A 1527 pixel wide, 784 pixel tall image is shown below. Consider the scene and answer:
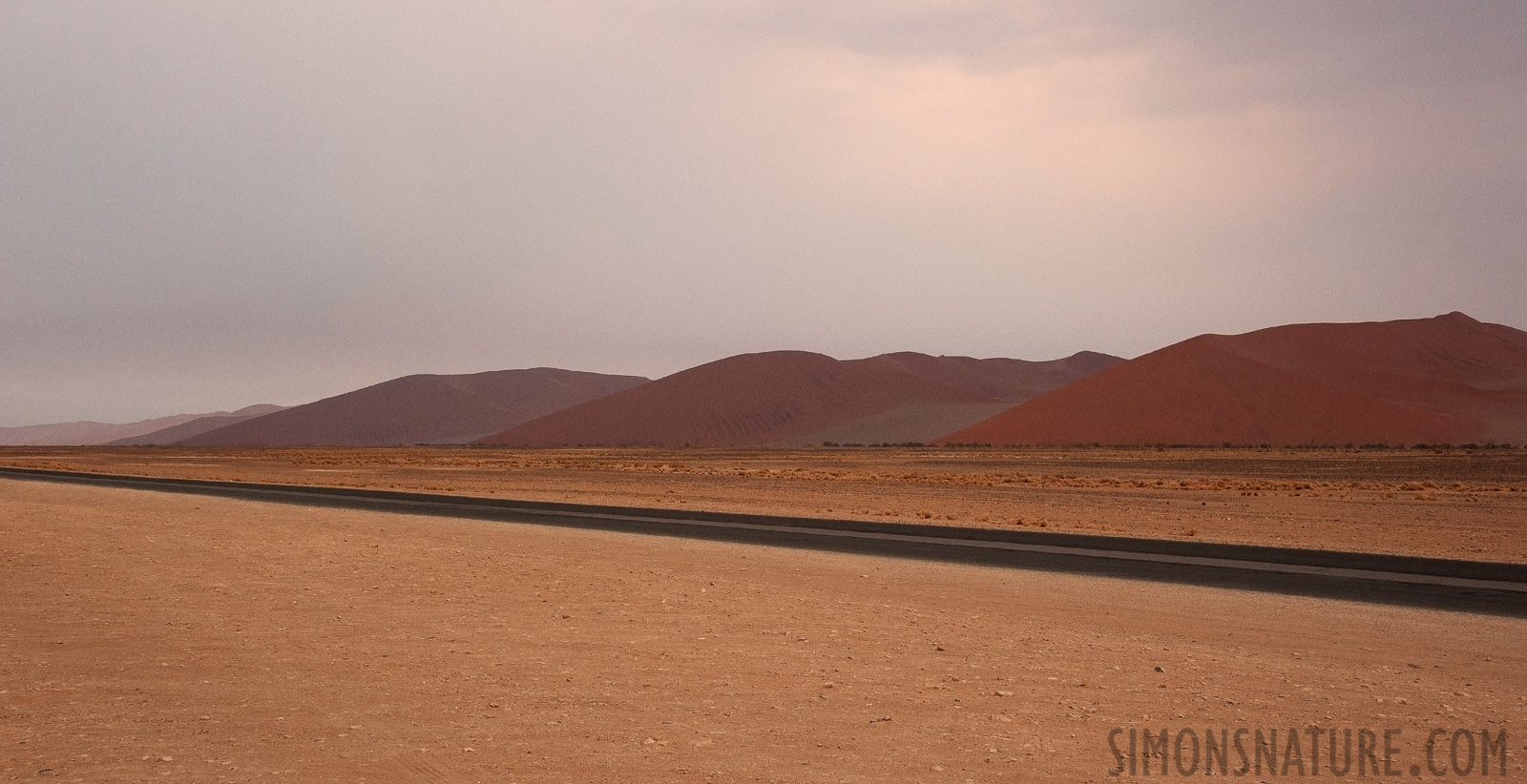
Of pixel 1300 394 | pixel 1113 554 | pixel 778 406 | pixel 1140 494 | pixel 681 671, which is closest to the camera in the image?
pixel 681 671

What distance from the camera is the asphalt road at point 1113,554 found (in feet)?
42.4

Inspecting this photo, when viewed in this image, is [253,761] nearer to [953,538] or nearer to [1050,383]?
[953,538]

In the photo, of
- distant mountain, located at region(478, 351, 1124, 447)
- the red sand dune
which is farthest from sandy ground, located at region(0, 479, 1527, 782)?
distant mountain, located at region(478, 351, 1124, 447)

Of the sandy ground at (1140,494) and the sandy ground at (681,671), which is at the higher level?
the sandy ground at (1140,494)

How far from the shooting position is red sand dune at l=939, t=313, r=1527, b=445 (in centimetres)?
9606

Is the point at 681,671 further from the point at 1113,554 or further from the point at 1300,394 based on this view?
the point at 1300,394

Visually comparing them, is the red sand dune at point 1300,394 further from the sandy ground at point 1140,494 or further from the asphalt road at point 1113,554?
the asphalt road at point 1113,554

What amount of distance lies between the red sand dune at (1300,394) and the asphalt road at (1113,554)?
83714mm

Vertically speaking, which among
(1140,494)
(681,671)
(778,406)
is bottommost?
(681,671)

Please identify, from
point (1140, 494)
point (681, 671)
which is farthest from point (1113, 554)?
point (1140, 494)

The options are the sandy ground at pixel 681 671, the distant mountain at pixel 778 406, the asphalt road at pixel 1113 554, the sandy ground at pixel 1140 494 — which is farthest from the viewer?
the distant mountain at pixel 778 406

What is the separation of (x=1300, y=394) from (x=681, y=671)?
10753 cm

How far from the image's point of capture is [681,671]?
336 inches

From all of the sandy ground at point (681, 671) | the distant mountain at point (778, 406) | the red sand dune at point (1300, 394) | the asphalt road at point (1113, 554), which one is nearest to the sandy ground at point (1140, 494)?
the asphalt road at point (1113, 554)
